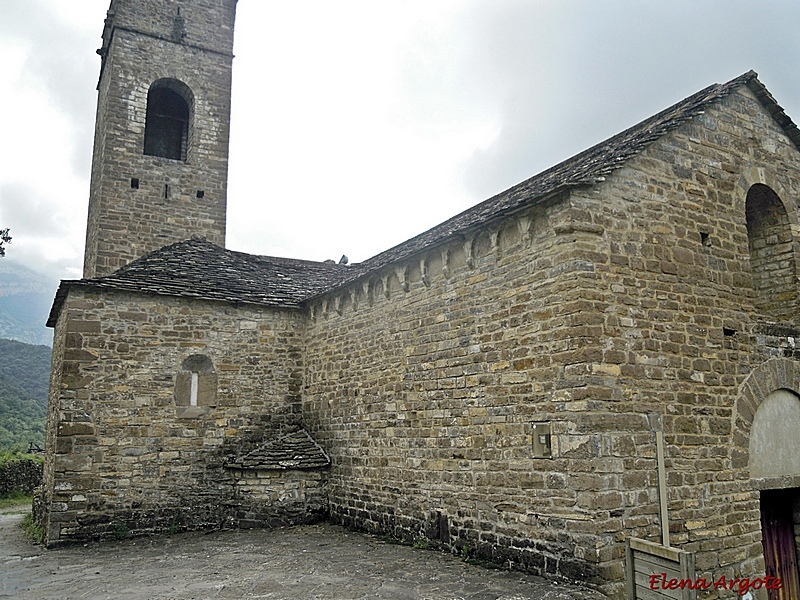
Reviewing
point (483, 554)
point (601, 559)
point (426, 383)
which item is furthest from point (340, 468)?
point (601, 559)

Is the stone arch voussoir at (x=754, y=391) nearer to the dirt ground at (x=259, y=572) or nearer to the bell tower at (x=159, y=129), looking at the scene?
the dirt ground at (x=259, y=572)

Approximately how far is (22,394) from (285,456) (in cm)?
2817

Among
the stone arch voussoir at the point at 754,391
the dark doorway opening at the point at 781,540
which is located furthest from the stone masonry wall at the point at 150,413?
the dark doorway opening at the point at 781,540

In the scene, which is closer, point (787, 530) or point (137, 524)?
point (787, 530)

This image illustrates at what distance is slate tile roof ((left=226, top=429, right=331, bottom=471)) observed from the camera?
11.2 meters

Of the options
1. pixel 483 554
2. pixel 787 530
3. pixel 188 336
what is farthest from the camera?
pixel 188 336

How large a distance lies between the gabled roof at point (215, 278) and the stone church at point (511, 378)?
0.19 ft

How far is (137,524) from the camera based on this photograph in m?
10.7

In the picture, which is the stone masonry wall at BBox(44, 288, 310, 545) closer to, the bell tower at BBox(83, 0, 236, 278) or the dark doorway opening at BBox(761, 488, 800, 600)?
the bell tower at BBox(83, 0, 236, 278)

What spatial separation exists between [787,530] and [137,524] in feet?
30.9

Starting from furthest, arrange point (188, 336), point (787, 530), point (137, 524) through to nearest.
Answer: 1. point (188, 336)
2. point (137, 524)
3. point (787, 530)

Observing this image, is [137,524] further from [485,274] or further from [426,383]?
[485,274]

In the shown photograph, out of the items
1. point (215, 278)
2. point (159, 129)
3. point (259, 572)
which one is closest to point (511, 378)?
point (259, 572)

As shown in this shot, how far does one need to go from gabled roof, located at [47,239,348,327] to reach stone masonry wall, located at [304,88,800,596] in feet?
14.4
